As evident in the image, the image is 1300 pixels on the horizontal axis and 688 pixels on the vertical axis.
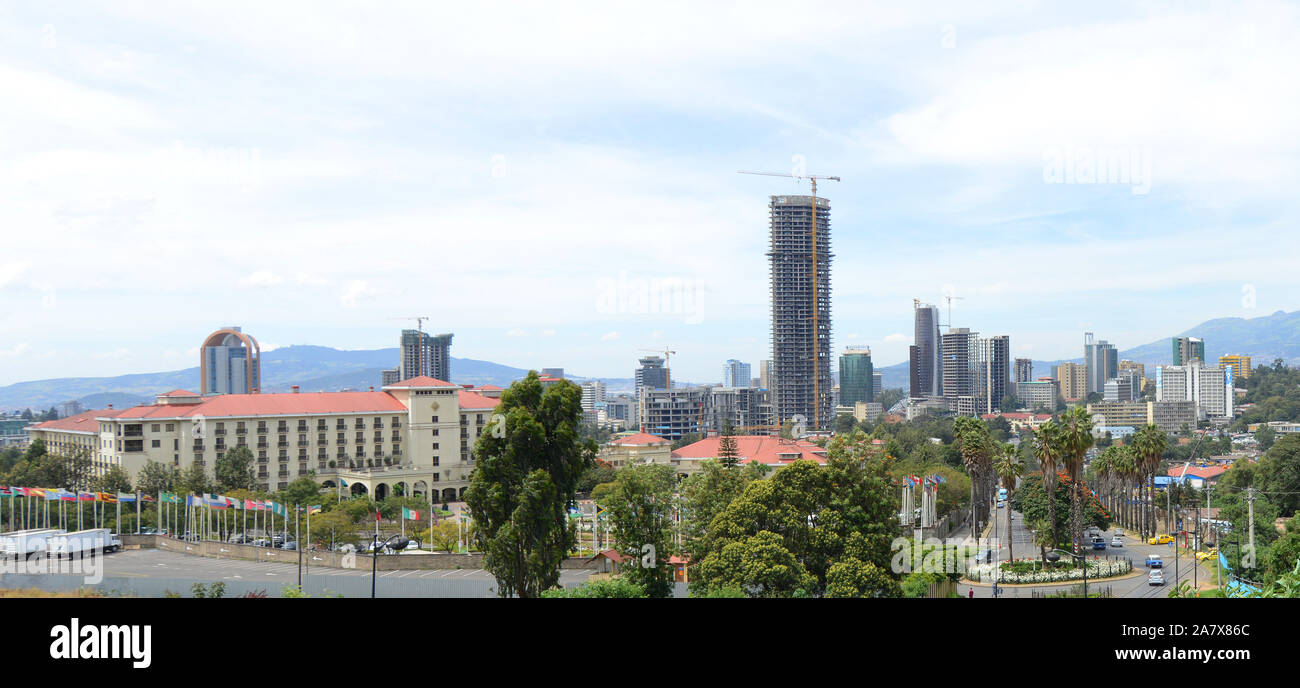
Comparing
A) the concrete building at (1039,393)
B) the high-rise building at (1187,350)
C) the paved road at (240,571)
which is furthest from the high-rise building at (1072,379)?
the paved road at (240,571)

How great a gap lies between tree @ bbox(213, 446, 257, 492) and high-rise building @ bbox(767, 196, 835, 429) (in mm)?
105694

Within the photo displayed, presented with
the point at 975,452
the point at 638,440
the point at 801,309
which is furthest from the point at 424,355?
the point at 975,452

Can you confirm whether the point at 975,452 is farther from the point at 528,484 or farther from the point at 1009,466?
the point at 528,484

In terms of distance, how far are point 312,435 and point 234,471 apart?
11.5 meters

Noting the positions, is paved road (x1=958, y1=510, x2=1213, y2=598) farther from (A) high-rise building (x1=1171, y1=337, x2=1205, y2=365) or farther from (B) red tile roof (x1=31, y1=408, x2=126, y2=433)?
(A) high-rise building (x1=1171, y1=337, x2=1205, y2=365)

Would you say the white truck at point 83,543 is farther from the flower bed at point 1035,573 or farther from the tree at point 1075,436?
the tree at point 1075,436

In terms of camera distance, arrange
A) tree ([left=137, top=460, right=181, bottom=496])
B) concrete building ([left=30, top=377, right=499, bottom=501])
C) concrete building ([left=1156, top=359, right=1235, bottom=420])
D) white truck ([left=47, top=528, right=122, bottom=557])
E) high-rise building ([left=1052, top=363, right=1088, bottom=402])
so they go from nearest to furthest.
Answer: white truck ([left=47, top=528, right=122, bottom=557]), tree ([left=137, top=460, right=181, bottom=496]), concrete building ([left=30, top=377, right=499, bottom=501]), concrete building ([left=1156, top=359, right=1235, bottom=420]), high-rise building ([left=1052, top=363, right=1088, bottom=402])

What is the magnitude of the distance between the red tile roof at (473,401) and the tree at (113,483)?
2282 centimetres

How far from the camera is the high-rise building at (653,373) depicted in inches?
6791

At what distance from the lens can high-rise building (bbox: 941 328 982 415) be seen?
188 m

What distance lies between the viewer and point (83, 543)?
34.3 metres

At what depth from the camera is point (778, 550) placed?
2272 centimetres

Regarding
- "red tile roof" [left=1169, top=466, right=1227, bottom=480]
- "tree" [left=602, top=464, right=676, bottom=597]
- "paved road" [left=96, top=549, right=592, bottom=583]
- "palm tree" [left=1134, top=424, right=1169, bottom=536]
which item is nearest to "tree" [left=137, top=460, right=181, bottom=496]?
"paved road" [left=96, top=549, right=592, bottom=583]
